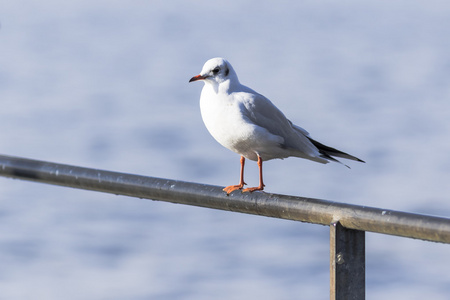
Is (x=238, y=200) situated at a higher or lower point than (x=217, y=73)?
lower

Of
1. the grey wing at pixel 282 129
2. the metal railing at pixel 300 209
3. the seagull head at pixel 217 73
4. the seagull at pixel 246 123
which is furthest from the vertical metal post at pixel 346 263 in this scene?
the seagull head at pixel 217 73

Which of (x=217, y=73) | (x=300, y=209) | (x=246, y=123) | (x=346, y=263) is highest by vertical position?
(x=217, y=73)

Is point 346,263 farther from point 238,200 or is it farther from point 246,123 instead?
point 246,123

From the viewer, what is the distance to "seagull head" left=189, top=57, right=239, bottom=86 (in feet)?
11.3

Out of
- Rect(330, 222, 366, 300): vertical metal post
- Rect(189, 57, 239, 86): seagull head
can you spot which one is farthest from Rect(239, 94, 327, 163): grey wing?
Rect(330, 222, 366, 300): vertical metal post

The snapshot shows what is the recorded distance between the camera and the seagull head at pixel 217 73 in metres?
3.44

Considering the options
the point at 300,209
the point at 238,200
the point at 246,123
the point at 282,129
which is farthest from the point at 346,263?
the point at 282,129

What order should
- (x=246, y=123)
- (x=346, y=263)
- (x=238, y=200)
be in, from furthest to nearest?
1. (x=246, y=123)
2. (x=238, y=200)
3. (x=346, y=263)

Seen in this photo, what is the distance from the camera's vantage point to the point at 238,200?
2.50 m

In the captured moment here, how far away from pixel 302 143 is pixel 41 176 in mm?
1116

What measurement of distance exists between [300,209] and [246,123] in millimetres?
1060

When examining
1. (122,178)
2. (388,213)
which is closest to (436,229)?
(388,213)

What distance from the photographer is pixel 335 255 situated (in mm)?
2121

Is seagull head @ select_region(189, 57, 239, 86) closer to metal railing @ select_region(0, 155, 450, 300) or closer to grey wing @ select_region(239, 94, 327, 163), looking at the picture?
grey wing @ select_region(239, 94, 327, 163)
